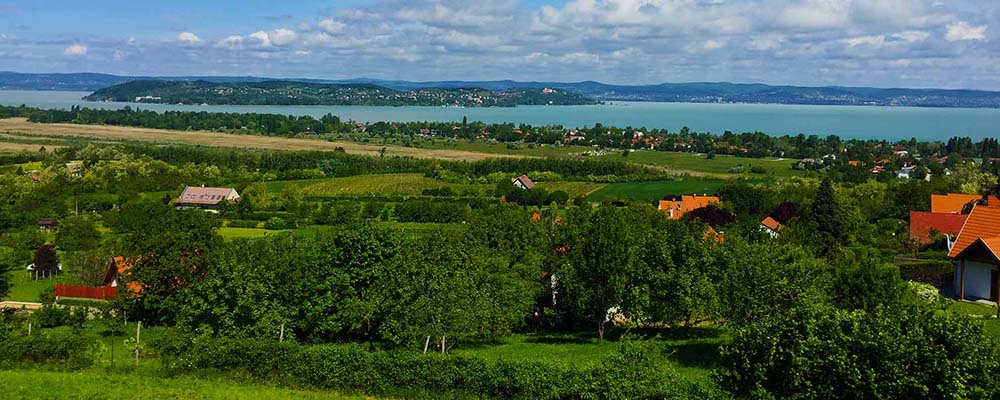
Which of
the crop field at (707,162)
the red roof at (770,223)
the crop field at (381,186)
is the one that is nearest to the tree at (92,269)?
the red roof at (770,223)

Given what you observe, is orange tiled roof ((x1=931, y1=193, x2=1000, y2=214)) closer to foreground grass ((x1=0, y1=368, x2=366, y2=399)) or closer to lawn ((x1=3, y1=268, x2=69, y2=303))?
foreground grass ((x1=0, y1=368, x2=366, y2=399))

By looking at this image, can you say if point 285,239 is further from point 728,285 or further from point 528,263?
point 728,285

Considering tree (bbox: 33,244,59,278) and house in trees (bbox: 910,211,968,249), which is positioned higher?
house in trees (bbox: 910,211,968,249)

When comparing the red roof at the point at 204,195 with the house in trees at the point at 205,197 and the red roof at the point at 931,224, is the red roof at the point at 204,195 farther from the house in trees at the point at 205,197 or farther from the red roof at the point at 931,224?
the red roof at the point at 931,224

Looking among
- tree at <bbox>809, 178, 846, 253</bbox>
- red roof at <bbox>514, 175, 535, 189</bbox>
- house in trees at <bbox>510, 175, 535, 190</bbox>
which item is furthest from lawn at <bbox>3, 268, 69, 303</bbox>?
red roof at <bbox>514, 175, 535, 189</bbox>

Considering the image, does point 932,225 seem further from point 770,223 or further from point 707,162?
point 707,162

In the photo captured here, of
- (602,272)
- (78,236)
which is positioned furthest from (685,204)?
(78,236)
